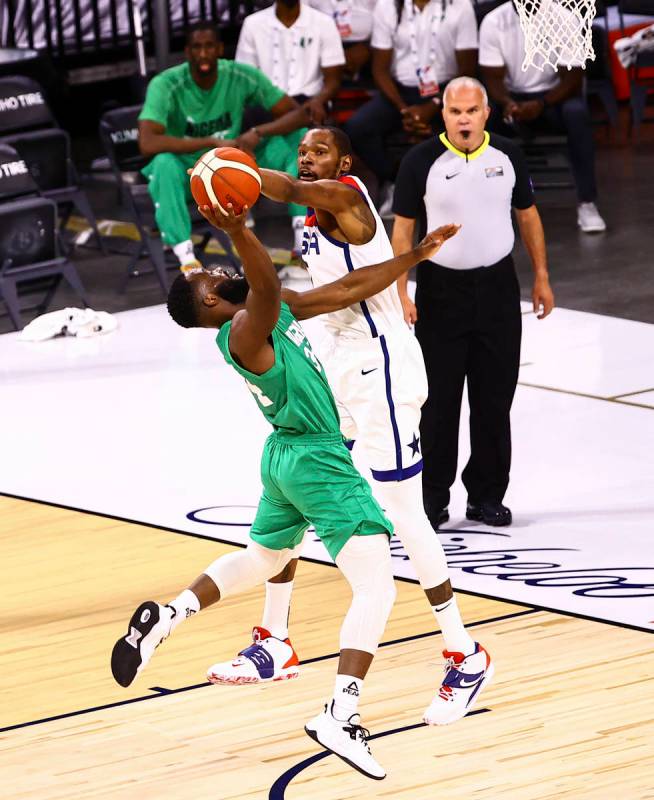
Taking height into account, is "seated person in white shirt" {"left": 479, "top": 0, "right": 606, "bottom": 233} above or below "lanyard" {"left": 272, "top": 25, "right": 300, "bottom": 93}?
below

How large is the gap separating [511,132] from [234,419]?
4732 millimetres

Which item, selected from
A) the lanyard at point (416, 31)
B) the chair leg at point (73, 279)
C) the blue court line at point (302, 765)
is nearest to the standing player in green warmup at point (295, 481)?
the blue court line at point (302, 765)

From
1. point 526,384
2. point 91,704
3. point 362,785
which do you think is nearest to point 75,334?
point 526,384

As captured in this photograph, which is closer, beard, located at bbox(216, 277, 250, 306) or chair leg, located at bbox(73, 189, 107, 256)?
beard, located at bbox(216, 277, 250, 306)

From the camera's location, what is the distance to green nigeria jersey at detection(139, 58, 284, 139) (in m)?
10.6

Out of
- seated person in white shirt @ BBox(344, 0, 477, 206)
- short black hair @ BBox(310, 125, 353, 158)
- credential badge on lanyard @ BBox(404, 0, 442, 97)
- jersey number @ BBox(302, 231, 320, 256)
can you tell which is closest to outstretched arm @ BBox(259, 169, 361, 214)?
short black hair @ BBox(310, 125, 353, 158)

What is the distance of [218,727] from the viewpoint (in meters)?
4.80

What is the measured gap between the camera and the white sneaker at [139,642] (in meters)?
4.49

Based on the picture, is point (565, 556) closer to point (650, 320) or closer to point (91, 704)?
point (91, 704)

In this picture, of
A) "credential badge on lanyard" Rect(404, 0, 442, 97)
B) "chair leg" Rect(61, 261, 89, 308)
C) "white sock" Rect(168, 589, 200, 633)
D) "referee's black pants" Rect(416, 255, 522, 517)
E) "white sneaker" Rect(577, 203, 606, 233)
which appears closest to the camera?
"white sock" Rect(168, 589, 200, 633)

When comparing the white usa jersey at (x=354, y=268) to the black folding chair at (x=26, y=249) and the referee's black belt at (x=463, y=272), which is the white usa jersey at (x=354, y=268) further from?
the black folding chair at (x=26, y=249)

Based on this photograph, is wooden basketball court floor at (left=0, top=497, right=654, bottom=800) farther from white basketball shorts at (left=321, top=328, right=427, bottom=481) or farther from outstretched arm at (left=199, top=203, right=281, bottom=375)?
outstretched arm at (left=199, top=203, right=281, bottom=375)

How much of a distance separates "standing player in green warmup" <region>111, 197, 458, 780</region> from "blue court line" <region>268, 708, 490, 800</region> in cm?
18

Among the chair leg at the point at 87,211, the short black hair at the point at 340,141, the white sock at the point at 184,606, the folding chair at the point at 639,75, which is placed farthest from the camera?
the folding chair at the point at 639,75
